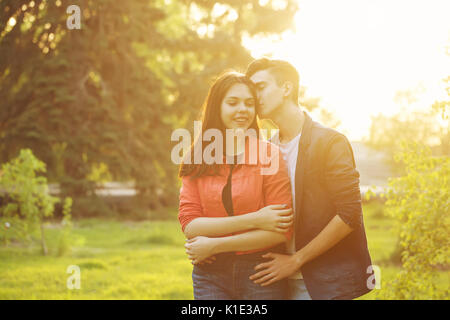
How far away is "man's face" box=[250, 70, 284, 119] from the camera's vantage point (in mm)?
2572

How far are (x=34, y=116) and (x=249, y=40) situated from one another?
8.52m

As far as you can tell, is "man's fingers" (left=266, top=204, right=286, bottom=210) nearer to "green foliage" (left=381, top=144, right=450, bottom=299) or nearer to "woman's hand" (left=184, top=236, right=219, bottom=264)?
"woman's hand" (left=184, top=236, right=219, bottom=264)

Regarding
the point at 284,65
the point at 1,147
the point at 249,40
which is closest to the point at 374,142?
the point at 249,40

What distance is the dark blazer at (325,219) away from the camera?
2406mm

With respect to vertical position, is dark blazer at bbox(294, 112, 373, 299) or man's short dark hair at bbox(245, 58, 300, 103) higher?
man's short dark hair at bbox(245, 58, 300, 103)

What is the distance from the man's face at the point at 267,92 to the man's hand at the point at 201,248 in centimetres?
80

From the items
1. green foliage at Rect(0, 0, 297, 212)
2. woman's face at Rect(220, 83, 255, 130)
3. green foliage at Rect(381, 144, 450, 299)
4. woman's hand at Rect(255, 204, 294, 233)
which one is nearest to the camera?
woman's hand at Rect(255, 204, 294, 233)

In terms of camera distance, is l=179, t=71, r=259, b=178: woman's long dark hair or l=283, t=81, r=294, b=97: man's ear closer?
l=179, t=71, r=259, b=178: woman's long dark hair

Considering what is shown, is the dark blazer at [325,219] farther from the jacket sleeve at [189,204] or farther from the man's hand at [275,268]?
the jacket sleeve at [189,204]

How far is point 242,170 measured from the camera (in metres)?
2.42

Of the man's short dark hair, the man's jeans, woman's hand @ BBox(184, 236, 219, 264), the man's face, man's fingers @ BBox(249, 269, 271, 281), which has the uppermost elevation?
the man's short dark hair

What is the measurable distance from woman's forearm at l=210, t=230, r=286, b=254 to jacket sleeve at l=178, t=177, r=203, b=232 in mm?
184

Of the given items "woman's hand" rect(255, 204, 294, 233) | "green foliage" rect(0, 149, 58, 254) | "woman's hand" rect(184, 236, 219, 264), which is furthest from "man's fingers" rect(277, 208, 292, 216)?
"green foliage" rect(0, 149, 58, 254)

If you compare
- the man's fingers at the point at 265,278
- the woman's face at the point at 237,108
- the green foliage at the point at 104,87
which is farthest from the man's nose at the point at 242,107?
the green foliage at the point at 104,87
